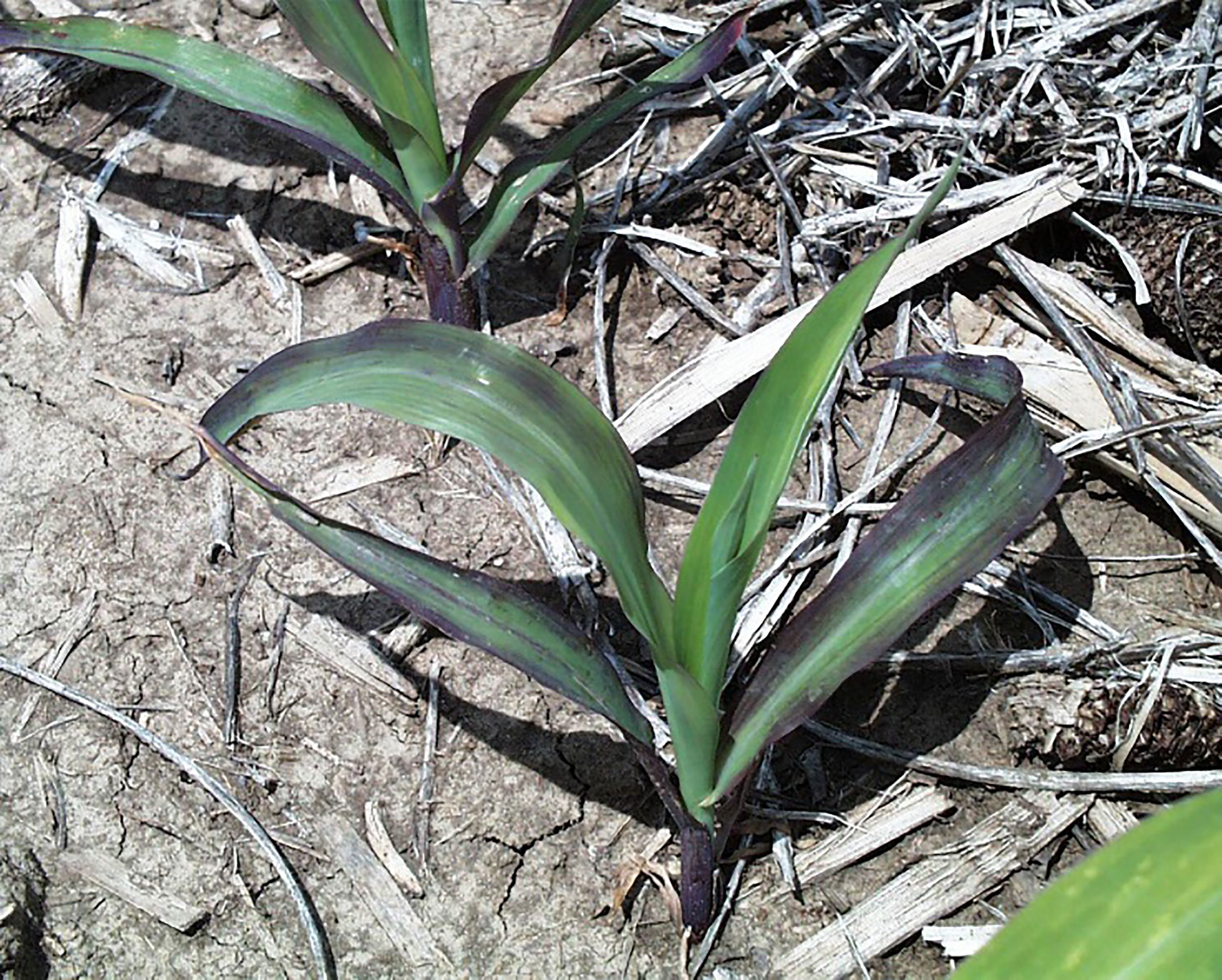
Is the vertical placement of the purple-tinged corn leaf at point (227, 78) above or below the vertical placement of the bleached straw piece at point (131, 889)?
above

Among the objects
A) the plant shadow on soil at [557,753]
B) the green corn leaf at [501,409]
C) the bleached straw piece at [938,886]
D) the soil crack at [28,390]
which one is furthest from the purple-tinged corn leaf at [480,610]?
the soil crack at [28,390]

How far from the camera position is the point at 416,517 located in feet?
6.09

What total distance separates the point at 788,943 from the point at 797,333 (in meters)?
0.80

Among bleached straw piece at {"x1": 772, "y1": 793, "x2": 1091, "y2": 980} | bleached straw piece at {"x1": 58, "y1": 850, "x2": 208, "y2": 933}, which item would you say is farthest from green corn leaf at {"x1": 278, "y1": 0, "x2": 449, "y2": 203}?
bleached straw piece at {"x1": 772, "y1": 793, "x2": 1091, "y2": 980}

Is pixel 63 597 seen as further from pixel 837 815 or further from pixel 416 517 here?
pixel 837 815

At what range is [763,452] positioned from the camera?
1233mm

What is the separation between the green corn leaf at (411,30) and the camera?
1.68 metres

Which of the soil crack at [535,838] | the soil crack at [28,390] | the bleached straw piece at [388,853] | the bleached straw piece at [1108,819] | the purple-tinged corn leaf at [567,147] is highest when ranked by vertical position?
the soil crack at [28,390]

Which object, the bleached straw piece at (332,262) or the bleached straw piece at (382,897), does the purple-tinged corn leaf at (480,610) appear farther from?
the bleached straw piece at (332,262)

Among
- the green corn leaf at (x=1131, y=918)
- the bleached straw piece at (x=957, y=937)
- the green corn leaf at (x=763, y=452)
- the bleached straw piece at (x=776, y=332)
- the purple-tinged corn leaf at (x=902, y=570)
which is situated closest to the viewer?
the green corn leaf at (x=1131, y=918)

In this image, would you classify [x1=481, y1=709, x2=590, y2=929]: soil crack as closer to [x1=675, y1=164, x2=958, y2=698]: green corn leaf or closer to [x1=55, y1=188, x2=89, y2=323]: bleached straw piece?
[x1=675, y1=164, x2=958, y2=698]: green corn leaf

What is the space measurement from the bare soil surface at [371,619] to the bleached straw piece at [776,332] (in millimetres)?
55

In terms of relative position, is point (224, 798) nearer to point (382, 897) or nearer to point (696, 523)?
point (382, 897)

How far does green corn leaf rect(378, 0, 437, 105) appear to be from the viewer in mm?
1681
